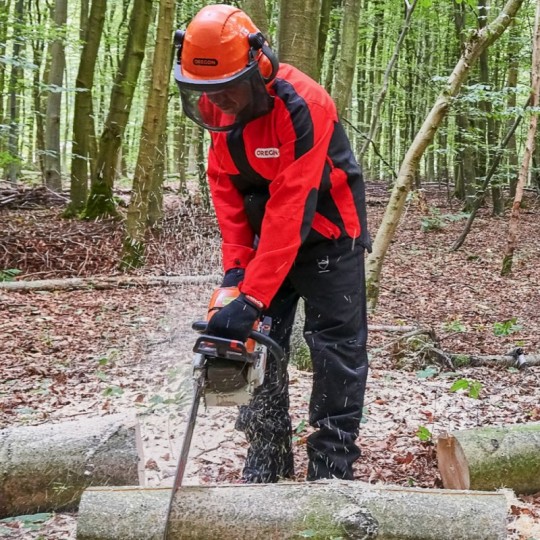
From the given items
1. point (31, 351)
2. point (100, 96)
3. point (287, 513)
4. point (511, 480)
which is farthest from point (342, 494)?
point (100, 96)

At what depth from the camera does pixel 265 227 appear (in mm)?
2477

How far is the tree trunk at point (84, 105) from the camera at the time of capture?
10352 millimetres

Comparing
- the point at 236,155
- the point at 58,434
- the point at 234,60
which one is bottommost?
the point at 58,434

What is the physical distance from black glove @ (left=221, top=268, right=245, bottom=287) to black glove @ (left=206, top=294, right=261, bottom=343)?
0.35 meters

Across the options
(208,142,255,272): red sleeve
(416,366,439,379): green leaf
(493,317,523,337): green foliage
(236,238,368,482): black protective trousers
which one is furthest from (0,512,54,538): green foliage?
(493,317,523,337): green foliage

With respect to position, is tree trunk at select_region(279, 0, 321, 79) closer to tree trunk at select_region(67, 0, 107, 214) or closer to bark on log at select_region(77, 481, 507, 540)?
bark on log at select_region(77, 481, 507, 540)

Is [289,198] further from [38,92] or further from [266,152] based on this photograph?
[38,92]

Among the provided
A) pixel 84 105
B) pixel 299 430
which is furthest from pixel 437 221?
pixel 299 430

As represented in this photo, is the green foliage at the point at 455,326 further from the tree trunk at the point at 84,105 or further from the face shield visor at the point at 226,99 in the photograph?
the tree trunk at the point at 84,105

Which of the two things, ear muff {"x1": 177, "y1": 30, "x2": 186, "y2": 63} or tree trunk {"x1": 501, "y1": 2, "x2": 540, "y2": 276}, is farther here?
tree trunk {"x1": 501, "y1": 2, "x2": 540, "y2": 276}

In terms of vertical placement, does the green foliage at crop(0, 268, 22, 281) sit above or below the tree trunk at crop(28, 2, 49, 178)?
below

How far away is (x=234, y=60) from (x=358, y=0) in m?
4.85

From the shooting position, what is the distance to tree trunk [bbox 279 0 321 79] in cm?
452

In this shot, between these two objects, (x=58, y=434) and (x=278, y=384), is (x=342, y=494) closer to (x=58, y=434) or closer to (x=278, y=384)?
(x=278, y=384)
